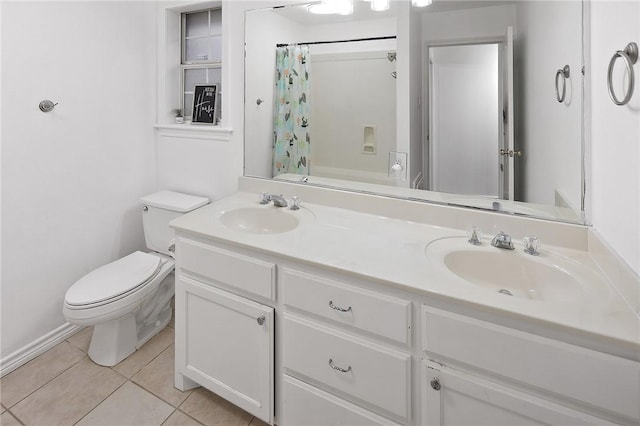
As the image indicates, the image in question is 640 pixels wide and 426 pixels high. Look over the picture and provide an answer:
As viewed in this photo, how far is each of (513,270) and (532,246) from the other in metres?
0.11

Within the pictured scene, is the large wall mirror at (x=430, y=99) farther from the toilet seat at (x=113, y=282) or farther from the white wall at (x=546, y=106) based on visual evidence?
the toilet seat at (x=113, y=282)

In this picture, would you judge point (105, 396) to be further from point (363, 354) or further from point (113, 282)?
point (363, 354)

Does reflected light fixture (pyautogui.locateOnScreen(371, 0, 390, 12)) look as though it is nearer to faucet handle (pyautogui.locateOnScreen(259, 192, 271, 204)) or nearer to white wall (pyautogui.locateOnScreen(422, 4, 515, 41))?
white wall (pyautogui.locateOnScreen(422, 4, 515, 41))

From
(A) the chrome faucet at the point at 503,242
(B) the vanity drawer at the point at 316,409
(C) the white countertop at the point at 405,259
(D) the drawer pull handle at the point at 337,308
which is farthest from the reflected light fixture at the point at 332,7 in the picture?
(B) the vanity drawer at the point at 316,409

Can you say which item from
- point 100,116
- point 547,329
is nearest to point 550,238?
point 547,329

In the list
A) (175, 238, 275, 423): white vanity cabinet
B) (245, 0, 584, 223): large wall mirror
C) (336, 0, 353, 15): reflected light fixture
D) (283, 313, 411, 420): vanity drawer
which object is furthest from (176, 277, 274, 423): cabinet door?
(336, 0, 353, 15): reflected light fixture

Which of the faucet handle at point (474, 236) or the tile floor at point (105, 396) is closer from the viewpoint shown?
the faucet handle at point (474, 236)

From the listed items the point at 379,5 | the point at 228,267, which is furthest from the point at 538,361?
the point at 379,5

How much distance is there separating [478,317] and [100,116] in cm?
223

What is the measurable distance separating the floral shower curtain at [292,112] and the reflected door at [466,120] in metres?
0.65

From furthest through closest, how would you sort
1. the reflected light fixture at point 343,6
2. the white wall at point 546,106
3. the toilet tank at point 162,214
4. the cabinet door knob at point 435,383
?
the toilet tank at point 162,214 → the reflected light fixture at point 343,6 → the white wall at point 546,106 → the cabinet door knob at point 435,383

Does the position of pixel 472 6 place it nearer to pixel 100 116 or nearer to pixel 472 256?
pixel 472 256

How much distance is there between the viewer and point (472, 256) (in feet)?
4.12

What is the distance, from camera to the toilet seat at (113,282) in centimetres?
164
